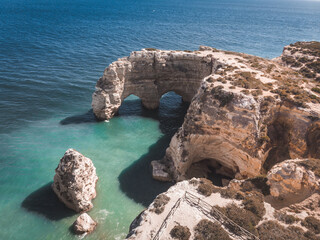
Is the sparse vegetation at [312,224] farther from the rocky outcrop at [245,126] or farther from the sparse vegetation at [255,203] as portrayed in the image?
the rocky outcrop at [245,126]

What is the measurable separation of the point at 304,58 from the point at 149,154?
32429 mm

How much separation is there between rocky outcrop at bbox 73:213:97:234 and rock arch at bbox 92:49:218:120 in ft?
69.9

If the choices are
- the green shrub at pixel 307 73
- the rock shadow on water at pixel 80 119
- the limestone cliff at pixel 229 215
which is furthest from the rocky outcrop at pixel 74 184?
the green shrub at pixel 307 73

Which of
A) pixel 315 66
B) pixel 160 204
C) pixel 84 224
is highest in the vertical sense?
pixel 315 66

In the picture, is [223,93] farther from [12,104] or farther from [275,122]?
[12,104]

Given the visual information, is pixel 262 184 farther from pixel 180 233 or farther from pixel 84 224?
pixel 84 224

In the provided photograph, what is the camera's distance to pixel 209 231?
47.2 feet

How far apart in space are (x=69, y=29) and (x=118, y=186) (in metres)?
83.2

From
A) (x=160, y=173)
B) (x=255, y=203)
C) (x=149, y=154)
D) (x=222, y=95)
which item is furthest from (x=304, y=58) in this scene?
(x=255, y=203)

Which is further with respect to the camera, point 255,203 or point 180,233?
point 255,203

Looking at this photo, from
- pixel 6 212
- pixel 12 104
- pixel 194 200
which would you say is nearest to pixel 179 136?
pixel 194 200

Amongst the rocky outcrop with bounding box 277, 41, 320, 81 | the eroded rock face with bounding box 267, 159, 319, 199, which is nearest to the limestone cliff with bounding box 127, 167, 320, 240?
the eroded rock face with bounding box 267, 159, 319, 199

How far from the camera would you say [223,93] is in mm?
26109

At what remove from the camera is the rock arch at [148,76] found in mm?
39875
